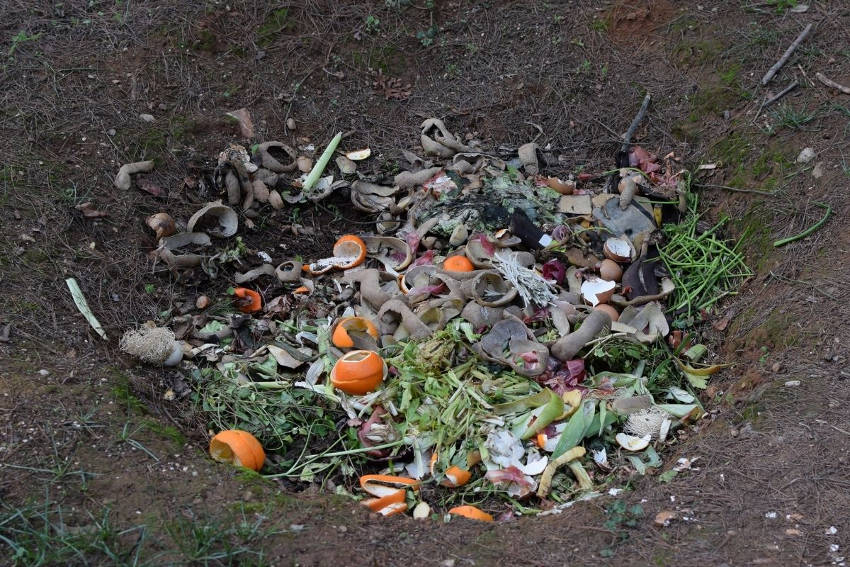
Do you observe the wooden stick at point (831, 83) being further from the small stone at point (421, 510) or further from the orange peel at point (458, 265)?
the small stone at point (421, 510)

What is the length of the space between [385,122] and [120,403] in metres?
3.15

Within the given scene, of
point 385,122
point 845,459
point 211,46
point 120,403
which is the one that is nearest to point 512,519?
point 845,459

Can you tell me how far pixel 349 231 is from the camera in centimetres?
496

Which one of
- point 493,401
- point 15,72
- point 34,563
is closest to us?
point 34,563

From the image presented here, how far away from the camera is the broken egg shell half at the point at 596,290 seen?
13.6 feet

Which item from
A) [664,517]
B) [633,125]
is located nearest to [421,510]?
[664,517]

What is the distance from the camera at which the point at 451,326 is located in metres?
3.83

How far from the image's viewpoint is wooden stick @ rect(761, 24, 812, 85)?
490cm

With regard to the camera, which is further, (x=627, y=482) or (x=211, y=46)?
(x=211, y=46)

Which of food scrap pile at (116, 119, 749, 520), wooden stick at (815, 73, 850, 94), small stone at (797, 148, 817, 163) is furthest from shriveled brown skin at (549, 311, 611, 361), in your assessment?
wooden stick at (815, 73, 850, 94)

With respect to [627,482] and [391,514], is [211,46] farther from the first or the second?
[627,482]

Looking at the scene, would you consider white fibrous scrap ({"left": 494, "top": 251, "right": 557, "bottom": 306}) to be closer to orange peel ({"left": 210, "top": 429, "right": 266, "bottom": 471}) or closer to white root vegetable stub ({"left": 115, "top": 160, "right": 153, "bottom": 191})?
orange peel ({"left": 210, "top": 429, "right": 266, "bottom": 471})

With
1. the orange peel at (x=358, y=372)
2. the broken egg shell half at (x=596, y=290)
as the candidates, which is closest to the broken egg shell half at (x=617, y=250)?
the broken egg shell half at (x=596, y=290)

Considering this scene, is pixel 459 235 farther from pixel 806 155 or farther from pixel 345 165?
pixel 806 155
